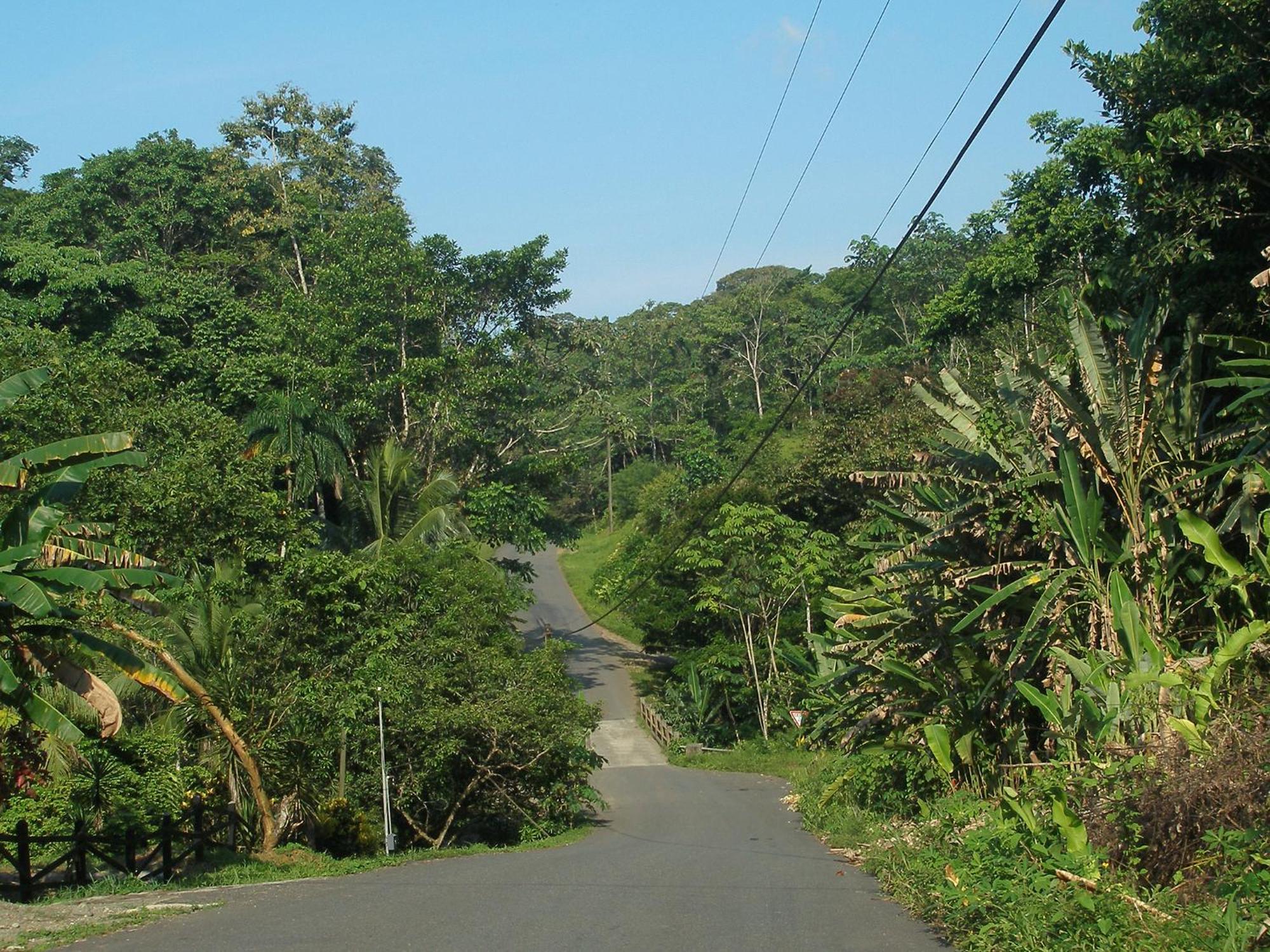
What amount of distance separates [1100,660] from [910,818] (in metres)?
5.38

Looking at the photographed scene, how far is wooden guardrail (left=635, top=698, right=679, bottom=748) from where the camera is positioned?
128 feet

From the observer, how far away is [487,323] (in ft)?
123

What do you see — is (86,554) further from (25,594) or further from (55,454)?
(25,594)

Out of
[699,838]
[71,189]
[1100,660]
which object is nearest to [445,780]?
[699,838]

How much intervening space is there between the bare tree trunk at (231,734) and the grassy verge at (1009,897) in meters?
8.27

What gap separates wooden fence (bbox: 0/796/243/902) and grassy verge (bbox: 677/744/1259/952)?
824 centimetres

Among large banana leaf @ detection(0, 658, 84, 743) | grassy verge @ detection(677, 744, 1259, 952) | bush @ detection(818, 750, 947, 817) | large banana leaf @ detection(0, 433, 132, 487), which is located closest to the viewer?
grassy verge @ detection(677, 744, 1259, 952)

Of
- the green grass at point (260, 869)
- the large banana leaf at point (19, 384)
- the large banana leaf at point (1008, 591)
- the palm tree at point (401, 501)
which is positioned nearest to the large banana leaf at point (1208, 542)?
the large banana leaf at point (1008, 591)

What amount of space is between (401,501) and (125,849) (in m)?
17.9

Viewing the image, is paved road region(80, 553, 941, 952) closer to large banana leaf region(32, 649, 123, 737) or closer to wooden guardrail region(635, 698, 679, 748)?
large banana leaf region(32, 649, 123, 737)

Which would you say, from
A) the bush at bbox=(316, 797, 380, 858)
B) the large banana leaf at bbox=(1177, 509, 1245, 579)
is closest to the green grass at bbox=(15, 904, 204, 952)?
the large banana leaf at bbox=(1177, 509, 1245, 579)

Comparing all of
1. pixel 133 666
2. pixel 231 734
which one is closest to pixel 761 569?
pixel 231 734

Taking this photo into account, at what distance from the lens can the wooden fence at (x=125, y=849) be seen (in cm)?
1222

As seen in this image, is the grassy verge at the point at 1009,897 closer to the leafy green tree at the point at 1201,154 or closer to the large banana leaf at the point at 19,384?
the leafy green tree at the point at 1201,154
